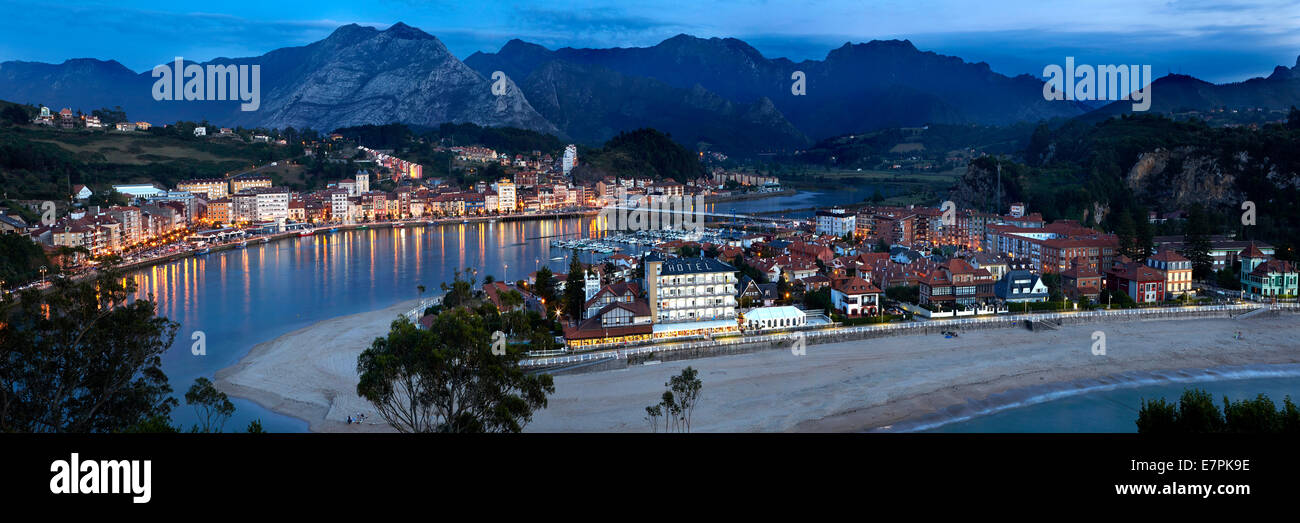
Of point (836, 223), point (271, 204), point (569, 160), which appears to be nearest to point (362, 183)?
point (271, 204)

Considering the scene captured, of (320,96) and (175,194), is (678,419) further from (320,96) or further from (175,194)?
(320,96)

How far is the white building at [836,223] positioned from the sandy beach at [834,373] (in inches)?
465

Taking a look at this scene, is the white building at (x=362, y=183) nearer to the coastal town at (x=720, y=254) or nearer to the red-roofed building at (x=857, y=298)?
the coastal town at (x=720, y=254)

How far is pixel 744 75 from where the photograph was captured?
481ft

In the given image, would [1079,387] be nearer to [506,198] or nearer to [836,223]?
[836,223]

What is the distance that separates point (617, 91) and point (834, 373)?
10889 centimetres

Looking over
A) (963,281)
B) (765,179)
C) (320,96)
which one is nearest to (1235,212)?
(963,281)

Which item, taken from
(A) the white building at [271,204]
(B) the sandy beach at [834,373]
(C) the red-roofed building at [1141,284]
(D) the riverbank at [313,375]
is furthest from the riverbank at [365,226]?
(C) the red-roofed building at [1141,284]

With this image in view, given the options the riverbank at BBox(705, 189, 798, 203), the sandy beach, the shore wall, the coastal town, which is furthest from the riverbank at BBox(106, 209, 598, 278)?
the shore wall

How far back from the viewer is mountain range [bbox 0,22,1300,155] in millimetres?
74312

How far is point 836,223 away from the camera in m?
24.2

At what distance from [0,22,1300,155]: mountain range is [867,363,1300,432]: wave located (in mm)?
59737

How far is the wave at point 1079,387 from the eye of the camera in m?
7.88

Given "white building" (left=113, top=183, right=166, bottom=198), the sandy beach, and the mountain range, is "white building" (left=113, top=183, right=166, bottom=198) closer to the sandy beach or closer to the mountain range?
the sandy beach
